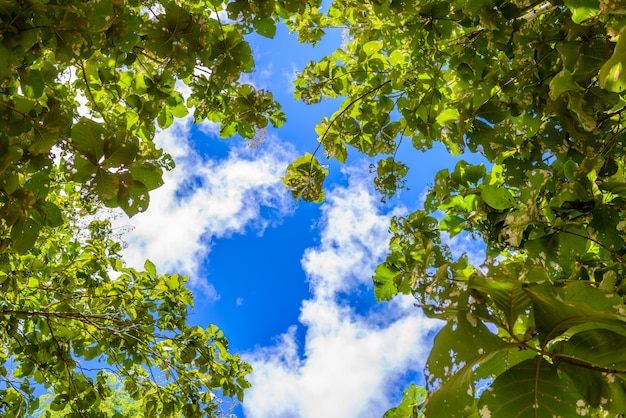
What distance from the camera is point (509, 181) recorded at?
7.82 feet

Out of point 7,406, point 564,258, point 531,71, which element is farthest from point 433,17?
point 7,406

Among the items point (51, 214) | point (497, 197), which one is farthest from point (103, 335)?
point (497, 197)

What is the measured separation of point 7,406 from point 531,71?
149 inches

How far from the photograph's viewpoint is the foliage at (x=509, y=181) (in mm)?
751

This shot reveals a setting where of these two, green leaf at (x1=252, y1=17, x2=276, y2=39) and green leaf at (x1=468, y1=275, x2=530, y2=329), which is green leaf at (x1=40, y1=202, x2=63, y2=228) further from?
green leaf at (x1=468, y1=275, x2=530, y2=329)

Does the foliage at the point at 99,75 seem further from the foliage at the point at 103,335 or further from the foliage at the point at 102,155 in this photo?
the foliage at the point at 103,335

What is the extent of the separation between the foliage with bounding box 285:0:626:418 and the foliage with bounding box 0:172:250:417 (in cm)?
182

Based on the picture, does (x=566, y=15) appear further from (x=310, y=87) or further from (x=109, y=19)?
(x=109, y=19)

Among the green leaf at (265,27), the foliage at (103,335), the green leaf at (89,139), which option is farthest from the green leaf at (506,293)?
the foliage at (103,335)

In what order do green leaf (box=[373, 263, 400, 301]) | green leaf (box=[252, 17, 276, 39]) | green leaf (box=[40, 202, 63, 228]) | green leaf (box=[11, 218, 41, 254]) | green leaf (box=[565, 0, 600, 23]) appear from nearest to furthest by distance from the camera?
green leaf (box=[565, 0, 600, 23]) < green leaf (box=[11, 218, 41, 254]) < green leaf (box=[40, 202, 63, 228]) < green leaf (box=[252, 17, 276, 39]) < green leaf (box=[373, 263, 400, 301])

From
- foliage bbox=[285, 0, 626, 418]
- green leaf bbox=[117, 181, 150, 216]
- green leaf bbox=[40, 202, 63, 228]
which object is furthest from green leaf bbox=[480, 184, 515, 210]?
green leaf bbox=[40, 202, 63, 228]

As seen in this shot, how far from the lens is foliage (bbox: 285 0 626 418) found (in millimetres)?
751

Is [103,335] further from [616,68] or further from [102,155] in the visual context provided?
[616,68]

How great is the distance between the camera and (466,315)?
2.62ft
